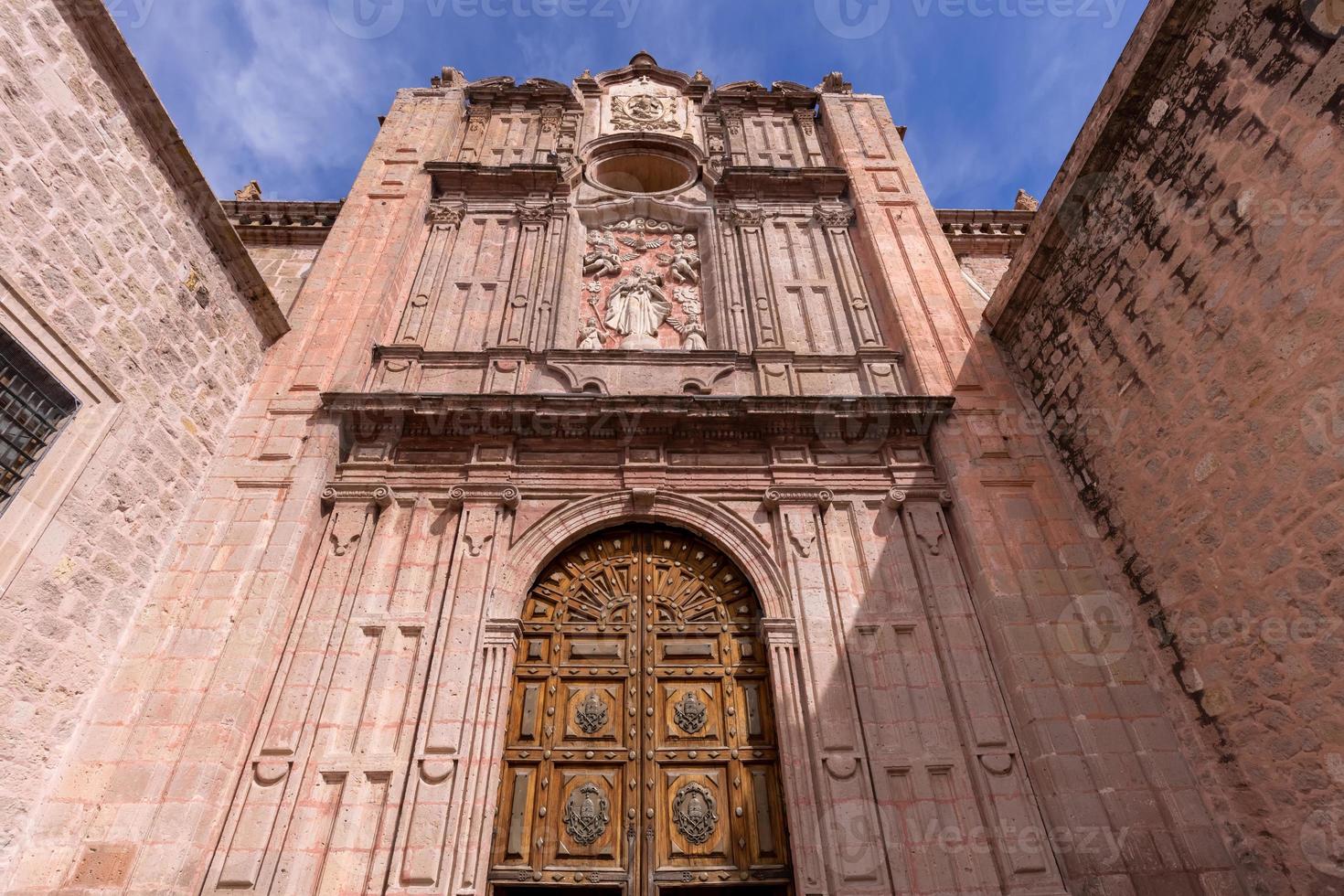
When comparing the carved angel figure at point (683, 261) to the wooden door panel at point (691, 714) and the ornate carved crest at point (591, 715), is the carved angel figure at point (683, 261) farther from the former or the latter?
the ornate carved crest at point (591, 715)

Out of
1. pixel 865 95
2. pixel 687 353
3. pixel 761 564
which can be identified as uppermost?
pixel 865 95

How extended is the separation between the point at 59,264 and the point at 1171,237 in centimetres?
820

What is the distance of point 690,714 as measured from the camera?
19.2 feet

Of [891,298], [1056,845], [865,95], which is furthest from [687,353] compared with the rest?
[865,95]

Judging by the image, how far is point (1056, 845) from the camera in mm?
4977

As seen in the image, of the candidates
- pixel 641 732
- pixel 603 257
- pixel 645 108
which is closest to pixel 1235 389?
pixel 641 732

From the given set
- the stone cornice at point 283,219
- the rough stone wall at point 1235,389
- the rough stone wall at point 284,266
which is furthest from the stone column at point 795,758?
the stone cornice at point 283,219

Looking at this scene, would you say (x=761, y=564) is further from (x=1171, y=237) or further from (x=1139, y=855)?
(x=1171, y=237)

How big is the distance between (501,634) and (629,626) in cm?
110

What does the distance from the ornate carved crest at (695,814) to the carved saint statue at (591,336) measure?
4.94m

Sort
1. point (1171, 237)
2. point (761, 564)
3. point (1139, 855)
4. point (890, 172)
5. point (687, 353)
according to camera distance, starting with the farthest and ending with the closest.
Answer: point (890, 172), point (687, 353), point (761, 564), point (1171, 237), point (1139, 855)

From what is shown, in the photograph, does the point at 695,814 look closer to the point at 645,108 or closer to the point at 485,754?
the point at 485,754

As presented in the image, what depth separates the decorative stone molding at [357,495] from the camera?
670 centimetres

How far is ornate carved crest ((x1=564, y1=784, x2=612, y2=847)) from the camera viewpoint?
5.28 m
